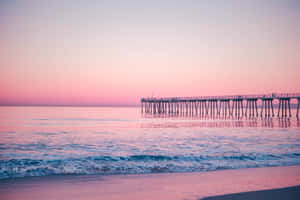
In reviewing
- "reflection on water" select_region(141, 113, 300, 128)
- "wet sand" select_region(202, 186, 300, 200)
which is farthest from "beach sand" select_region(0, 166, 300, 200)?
"reflection on water" select_region(141, 113, 300, 128)

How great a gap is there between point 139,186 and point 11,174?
3523mm

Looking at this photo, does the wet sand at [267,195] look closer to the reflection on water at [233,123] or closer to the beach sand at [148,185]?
the beach sand at [148,185]

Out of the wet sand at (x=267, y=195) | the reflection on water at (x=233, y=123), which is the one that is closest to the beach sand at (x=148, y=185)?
the wet sand at (x=267, y=195)

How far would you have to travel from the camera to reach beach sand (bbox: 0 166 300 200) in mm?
5254

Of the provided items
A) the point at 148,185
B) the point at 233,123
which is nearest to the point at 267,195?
the point at 148,185

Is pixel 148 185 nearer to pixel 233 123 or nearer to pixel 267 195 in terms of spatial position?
pixel 267 195

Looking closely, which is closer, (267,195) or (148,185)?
(267,195)

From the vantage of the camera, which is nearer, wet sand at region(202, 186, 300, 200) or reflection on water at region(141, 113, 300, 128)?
wet sand at region(202, 186, 300, 200)

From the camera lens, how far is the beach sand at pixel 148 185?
17.2ft

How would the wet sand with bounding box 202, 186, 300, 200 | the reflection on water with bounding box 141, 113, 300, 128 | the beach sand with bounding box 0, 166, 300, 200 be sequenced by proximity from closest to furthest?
the wet sand with bounding box 202, 186, 300, 200, the beach sand with bounding box 0, 166, 300, 200, the reflection on water with bounding box 141, 113, 300, 128

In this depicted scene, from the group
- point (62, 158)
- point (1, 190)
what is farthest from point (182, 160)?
point (1, 190)

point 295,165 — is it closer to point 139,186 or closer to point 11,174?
point 139,186

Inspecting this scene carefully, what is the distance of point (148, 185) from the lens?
6.05 meters

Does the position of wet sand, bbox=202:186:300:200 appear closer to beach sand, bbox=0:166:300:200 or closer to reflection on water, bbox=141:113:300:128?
beach sand, bbox=0:166:300:200
